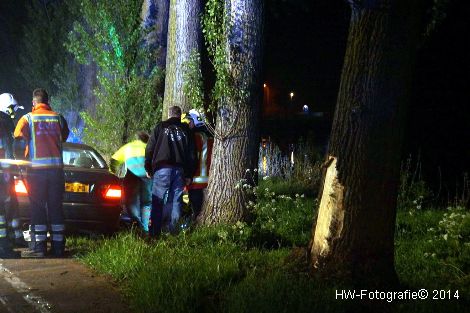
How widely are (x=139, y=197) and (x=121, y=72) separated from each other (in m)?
4.69

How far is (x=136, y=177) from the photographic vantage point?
390 inches

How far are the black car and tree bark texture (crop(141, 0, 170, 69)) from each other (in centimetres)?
560

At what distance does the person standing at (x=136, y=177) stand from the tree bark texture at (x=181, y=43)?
1479mm

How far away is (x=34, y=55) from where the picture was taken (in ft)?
70.0

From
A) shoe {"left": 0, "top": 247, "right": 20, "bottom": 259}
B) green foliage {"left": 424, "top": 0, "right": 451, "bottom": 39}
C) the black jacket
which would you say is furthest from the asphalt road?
green foliage {"left": 424, "top": 0, "right": 451, "bottom": 39}

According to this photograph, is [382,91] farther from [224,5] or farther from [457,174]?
[457,174]

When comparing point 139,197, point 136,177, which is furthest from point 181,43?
point 139,197

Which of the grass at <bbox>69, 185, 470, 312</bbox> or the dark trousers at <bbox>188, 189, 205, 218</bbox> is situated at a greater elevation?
the dark trousers at <bbox>188, 189, 205, 218</bbox>

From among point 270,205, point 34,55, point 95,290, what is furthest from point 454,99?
point 95,290

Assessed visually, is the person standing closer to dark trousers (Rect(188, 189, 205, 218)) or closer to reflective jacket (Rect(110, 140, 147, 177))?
reflective jacket (Rect(110, 140, 147, 177))

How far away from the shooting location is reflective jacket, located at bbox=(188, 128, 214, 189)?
32.2 ft

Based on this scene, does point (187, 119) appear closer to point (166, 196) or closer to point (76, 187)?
point (166, 196)

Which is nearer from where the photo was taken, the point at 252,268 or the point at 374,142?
the point at 374,142

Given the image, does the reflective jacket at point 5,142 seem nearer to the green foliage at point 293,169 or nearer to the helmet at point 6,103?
the helmet at point 6,103
